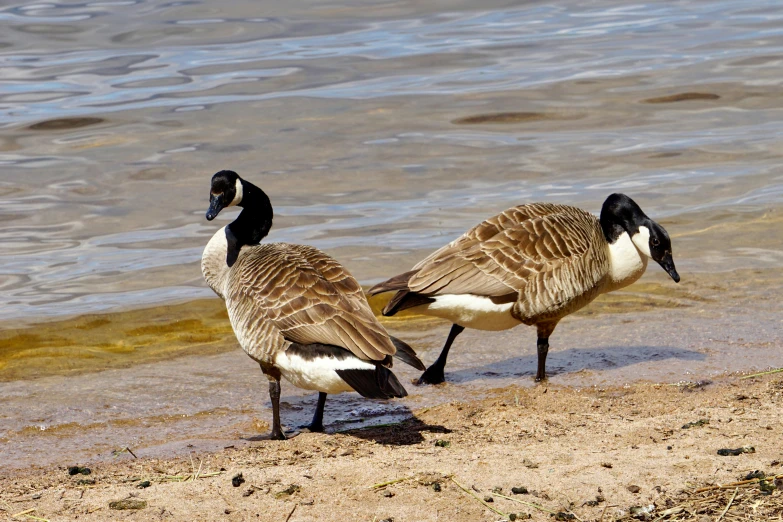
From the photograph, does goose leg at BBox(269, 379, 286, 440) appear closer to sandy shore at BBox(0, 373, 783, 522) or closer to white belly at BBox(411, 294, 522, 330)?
sandy shore at BBox(0, 373, 783, 522)

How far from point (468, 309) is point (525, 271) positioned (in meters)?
0.49

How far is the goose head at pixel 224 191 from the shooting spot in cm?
754

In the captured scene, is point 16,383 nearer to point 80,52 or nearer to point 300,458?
point 300,458

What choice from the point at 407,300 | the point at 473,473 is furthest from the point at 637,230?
the point at 473,473

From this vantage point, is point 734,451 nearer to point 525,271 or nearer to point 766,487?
point 766,487

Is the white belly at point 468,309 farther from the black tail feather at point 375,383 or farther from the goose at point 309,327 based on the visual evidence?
the black tail feather at point 375,383

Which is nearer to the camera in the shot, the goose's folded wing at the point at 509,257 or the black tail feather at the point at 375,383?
the black tail feather at the point at 375,383

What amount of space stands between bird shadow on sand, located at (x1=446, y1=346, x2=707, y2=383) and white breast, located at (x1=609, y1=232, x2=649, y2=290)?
22.8 inches

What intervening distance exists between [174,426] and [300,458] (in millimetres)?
1494

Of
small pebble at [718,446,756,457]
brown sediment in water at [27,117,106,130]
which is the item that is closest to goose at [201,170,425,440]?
small pebble at [718,446,756,457]

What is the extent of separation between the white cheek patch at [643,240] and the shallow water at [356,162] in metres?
0.82

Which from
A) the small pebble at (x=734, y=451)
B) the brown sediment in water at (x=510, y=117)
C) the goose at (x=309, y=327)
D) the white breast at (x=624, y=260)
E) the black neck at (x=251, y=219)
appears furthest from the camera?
the brown sediment in water at (x=510, y=117)

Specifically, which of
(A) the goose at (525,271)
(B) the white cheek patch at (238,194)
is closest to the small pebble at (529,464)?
(A) the goose at (525,271)

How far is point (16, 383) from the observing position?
7738 millimetres
